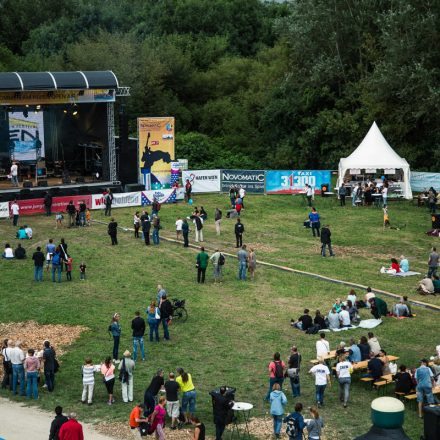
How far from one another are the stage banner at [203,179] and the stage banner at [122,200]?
3.74 metres

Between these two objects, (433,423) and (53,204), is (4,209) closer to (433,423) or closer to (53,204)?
(53,204)

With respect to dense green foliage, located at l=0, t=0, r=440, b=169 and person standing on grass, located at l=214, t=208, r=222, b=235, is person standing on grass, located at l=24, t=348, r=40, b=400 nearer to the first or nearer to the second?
person standing on grass, located at l=214, t=208, r=222, b=235

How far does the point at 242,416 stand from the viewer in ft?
67.4

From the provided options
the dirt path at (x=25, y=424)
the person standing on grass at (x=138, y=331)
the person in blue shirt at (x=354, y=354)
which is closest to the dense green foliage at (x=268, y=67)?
Result: the person in blue shirt at (x=354, y=354)

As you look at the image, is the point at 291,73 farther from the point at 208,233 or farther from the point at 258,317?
the point at 258,317

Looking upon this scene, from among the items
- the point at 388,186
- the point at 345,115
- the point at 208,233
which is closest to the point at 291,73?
the point at 345,115

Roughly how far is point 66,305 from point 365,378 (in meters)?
11.3

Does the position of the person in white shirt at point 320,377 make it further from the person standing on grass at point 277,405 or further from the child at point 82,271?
the child at point 82,271

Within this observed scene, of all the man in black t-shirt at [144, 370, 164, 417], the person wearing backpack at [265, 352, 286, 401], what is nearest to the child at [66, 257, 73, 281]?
the person wearing backpack at [265, 352, 286, 401]

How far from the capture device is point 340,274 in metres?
33.8

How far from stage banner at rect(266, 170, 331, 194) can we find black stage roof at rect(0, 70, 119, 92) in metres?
9.35

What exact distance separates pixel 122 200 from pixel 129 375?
25.3 meters

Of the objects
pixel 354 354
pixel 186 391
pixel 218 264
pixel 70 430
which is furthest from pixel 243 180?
pixel 70 430

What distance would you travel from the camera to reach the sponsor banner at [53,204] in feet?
145
